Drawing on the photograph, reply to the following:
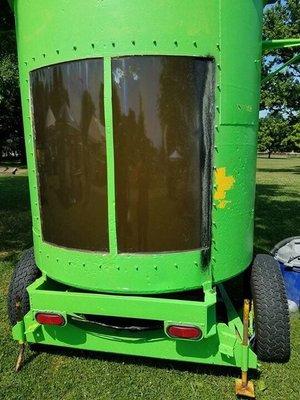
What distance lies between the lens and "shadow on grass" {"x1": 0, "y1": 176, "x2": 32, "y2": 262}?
21.0 feet

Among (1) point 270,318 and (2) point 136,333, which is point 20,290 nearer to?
(2) point 136,333

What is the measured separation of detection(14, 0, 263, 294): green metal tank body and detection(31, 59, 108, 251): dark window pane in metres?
0.05

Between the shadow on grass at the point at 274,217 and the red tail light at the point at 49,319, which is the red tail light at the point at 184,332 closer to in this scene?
the red tail light at the point at 49,319

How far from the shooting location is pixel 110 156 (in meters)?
2.62

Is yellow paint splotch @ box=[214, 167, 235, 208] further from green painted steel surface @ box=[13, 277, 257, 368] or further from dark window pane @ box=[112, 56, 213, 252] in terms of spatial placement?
green painted steel surface @ box=[13, 277, 257, 368]

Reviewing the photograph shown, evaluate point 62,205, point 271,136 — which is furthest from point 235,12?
point 271,136

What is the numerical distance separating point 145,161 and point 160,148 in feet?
0.41

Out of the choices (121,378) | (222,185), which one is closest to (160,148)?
(222,185)

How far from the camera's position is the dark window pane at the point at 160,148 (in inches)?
100.0

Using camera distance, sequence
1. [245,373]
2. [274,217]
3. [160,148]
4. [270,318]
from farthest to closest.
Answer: [274,217] → [270,318] → [245,373] → [160,148]

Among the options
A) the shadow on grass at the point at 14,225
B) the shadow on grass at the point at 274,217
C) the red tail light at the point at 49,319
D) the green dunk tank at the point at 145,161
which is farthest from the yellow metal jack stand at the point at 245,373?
the shadow on grass at the point at 14,225

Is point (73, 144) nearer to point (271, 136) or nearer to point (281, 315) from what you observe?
point (281, 315)

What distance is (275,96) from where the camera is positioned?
27172 mm

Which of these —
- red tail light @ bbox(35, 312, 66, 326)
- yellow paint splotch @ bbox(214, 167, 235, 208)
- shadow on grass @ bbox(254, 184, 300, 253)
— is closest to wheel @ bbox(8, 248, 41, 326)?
red tail light @ bbox(35, 312, 66, 326)
